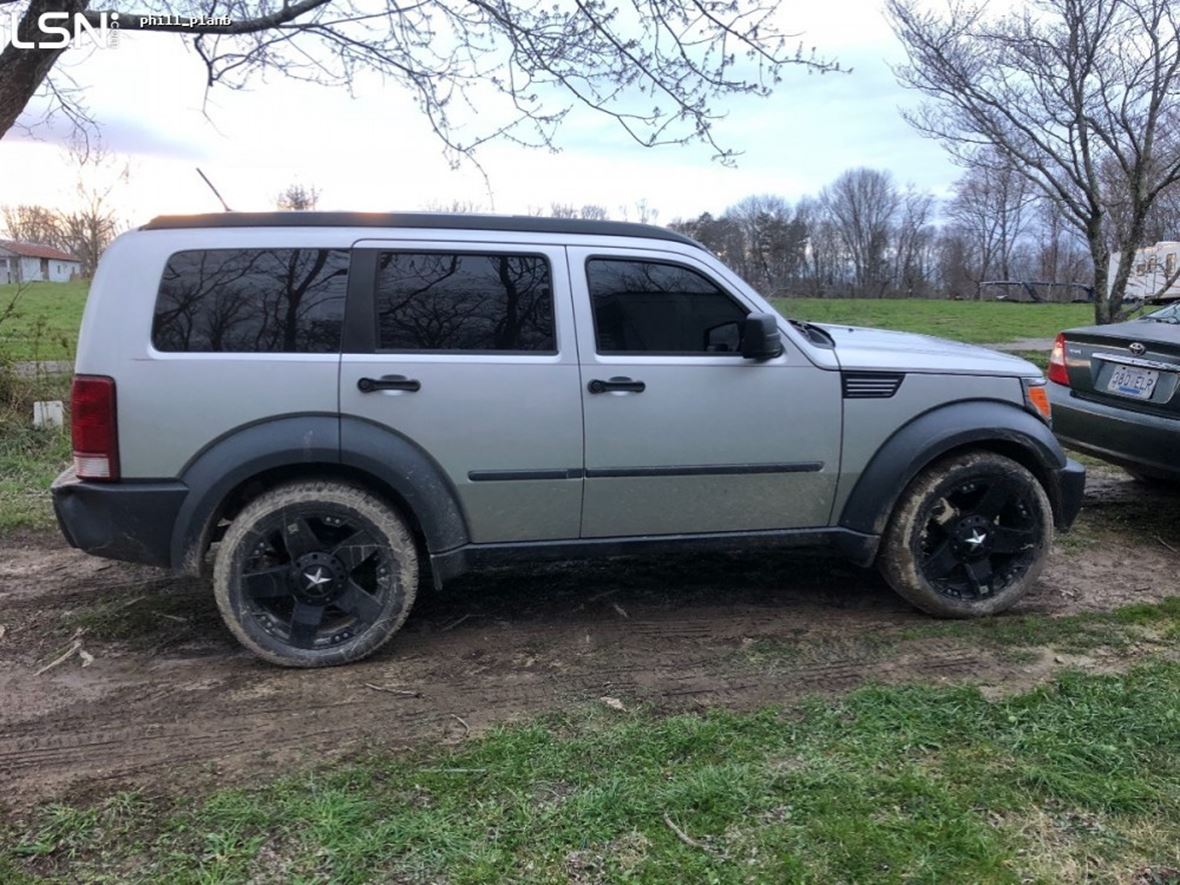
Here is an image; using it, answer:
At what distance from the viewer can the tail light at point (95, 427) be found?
11.3 feet

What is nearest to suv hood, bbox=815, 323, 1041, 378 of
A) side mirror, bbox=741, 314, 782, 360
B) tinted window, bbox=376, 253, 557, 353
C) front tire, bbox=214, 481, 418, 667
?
side mirror, bbox=741, 314, 782, 360

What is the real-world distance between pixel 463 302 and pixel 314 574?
53.2 inches

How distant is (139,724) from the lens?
325cm

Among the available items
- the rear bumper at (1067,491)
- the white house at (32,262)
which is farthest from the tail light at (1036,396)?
the white house at (32,262)

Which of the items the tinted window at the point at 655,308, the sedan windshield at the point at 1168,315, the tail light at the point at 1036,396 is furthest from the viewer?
the sedan windshield at the point at 1168,315

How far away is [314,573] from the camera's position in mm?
3676

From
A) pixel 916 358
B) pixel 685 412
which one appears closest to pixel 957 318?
pixel 916 358

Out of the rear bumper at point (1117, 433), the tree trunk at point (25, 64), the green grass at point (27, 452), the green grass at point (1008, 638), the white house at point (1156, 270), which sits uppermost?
the tree trunk at point (25, 64)

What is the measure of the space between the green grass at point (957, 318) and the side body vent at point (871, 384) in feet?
46.4

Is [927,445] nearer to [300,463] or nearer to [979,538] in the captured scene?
[979,538]

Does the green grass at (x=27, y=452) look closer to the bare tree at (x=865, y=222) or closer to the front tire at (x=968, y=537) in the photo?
the front tire at (x=968, y=537)

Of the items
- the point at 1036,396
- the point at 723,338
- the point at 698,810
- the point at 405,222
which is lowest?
the point at 698,810

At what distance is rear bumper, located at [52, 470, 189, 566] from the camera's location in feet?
11.5

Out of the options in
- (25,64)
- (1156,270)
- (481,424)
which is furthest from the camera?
(1156,270)
